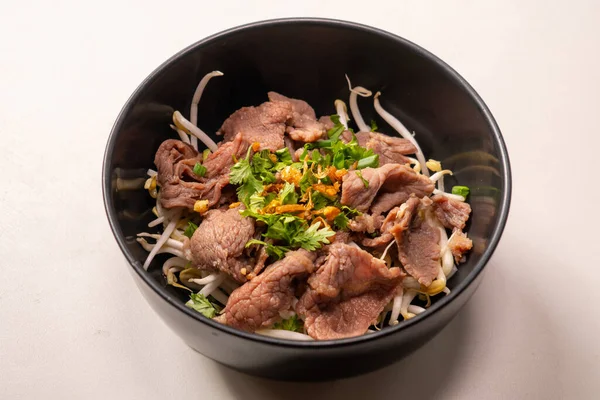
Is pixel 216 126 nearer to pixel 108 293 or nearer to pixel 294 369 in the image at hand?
pixel 108 293

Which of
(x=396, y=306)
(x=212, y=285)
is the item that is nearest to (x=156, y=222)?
(x=212, y=285)

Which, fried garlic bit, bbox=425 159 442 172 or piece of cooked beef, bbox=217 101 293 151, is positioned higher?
piece of cooked beef, bbox=217 101 293 151

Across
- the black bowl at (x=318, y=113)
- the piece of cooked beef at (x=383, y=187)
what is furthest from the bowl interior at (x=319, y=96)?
the piece of cooked beef at (x=383, y=187)

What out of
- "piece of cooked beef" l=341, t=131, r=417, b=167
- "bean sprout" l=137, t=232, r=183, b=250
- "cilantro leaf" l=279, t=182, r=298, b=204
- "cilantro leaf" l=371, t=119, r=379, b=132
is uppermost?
"cilantro leaf" l=371, t=119, r=379, b=132

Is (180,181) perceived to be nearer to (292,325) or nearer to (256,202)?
(256,202)

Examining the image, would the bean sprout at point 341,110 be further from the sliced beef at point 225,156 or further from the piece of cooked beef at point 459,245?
the piece of cooked beef at point 459,245

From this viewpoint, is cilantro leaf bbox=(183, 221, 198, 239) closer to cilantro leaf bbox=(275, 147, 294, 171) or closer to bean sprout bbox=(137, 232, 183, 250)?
bean sprout bbox=(137, 232, 183, 250)

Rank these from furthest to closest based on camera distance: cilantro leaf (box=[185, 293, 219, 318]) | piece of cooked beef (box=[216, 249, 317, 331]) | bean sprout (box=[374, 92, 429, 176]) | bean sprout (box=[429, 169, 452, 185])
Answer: bean sprout (box=[374, 92, 429, 176]) → bean sprout (box=[429, 169, 452, 185]) → cilantro leaf (box=[185, 293, 219, 318]) → piece of cooked beef (box=[216, 249, 317, 331])

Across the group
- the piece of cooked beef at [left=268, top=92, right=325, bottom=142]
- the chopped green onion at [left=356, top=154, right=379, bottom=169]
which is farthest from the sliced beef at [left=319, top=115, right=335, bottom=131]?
the chopped green onion at [left=356, top=154, right=379, bottom=169]
